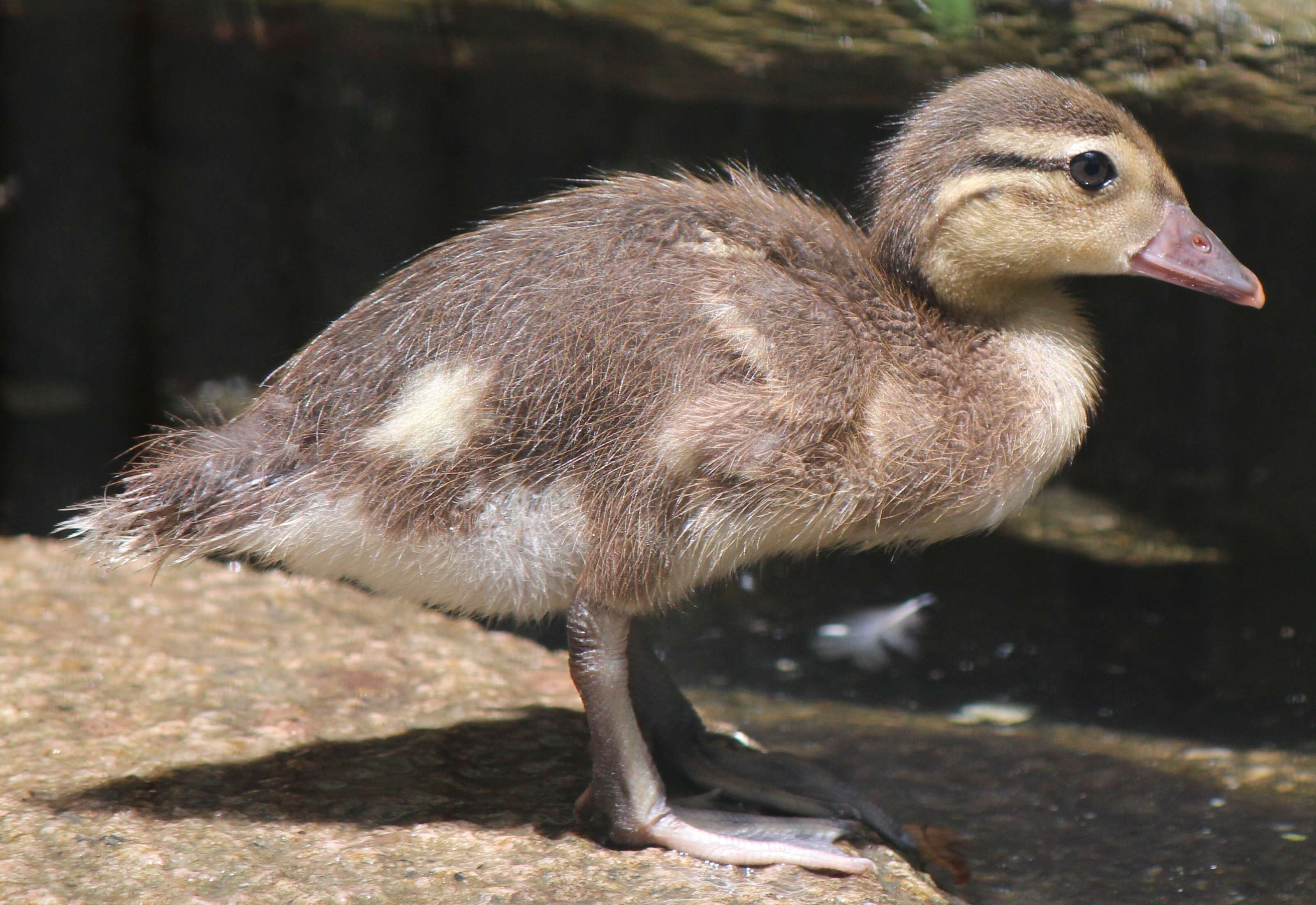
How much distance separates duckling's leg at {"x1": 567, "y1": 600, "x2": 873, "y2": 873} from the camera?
247 cm

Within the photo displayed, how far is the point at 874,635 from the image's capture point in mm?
4086

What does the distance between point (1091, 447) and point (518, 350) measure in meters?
3.44

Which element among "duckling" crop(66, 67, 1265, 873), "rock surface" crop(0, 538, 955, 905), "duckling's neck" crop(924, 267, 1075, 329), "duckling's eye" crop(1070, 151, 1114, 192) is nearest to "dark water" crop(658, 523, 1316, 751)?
"rock surface" crop(0, 538, 955, 905)

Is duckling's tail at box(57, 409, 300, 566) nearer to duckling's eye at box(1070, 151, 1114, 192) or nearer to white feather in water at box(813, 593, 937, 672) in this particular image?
duckling's eye at box(1070, 151, 1114, 192)

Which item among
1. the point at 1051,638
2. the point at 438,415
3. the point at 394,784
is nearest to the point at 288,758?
the point at 394,784

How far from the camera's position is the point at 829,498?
2443mm

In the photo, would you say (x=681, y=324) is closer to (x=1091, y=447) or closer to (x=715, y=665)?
(x=715, y=665)

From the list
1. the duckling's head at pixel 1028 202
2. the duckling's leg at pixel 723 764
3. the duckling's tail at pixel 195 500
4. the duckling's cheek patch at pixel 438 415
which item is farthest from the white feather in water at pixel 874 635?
the duckling's tail at pixel 195 500

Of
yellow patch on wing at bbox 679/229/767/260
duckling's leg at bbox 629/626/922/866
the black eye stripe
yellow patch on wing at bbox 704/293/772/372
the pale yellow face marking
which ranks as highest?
the black eye stripe

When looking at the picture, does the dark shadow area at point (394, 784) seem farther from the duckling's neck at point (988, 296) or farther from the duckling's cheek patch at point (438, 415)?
the duckling's neck at point (988, 296)

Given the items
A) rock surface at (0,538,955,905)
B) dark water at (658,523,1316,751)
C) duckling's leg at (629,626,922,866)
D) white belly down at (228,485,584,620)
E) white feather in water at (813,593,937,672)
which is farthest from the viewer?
white feather in water at (813,593,937,672)

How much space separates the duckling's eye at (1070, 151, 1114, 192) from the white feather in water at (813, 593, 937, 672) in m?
1.72

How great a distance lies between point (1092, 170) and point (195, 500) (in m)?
1.79

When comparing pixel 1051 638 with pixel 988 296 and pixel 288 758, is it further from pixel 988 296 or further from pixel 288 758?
pixel 288 758
